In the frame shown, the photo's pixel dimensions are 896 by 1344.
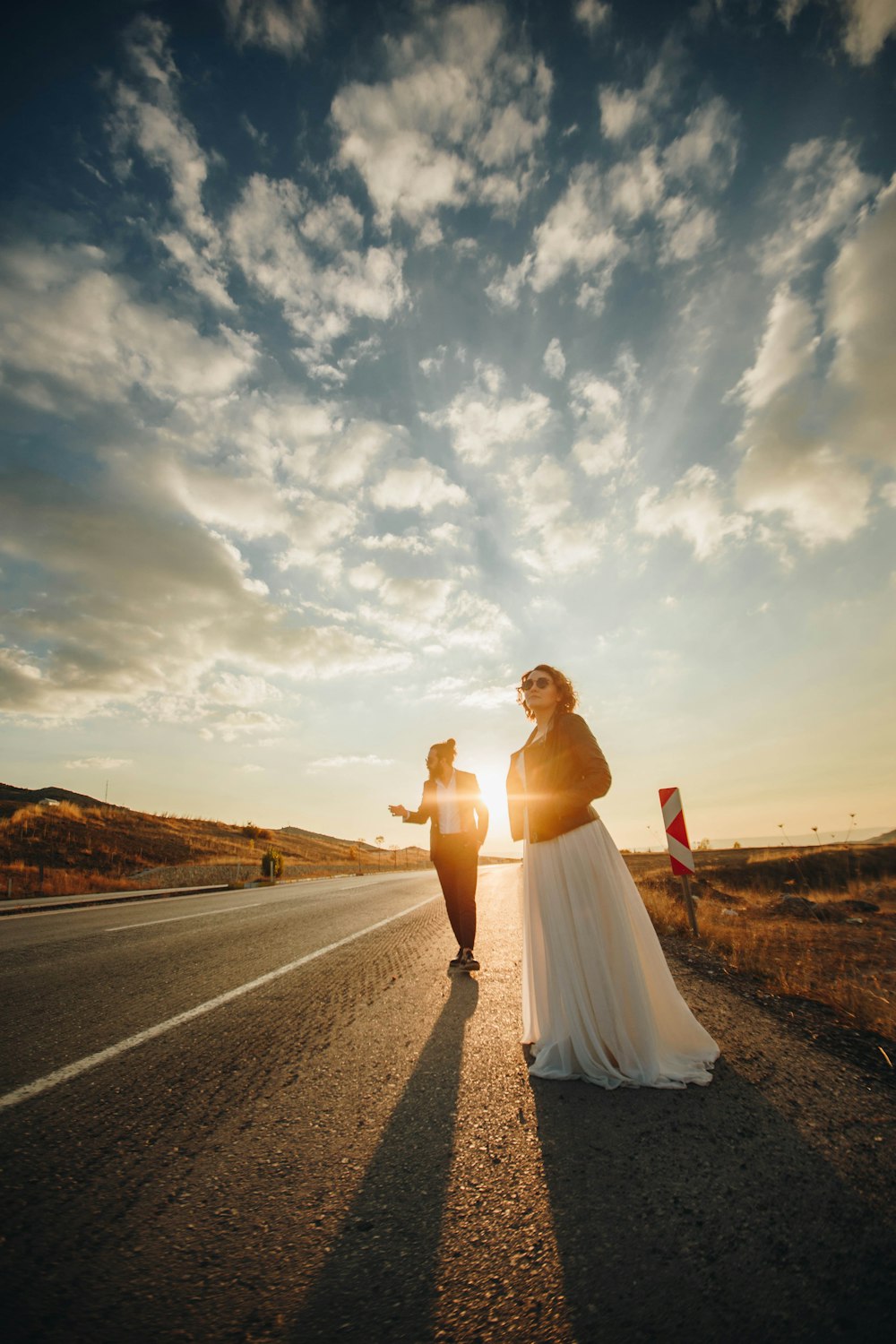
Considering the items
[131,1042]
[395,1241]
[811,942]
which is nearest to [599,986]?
[395,1241]

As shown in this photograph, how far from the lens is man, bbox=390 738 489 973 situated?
18.2 ft

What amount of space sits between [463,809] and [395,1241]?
4364 mm

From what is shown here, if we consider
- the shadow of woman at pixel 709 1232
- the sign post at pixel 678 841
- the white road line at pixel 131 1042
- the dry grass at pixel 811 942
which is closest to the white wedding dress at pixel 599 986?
the shadow of woman at pixel 709 1232

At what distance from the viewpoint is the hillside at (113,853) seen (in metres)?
22.8

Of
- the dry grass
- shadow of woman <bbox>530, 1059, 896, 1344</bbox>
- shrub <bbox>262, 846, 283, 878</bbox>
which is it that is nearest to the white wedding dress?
shadow of woman <bbox>530, 1059, 896, 1344</bbox>

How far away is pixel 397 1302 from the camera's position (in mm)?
1388

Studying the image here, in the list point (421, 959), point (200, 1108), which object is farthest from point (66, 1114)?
point (421, 959)

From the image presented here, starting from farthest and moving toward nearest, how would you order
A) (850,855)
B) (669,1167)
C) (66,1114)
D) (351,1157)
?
(850,855)
(66,1114)
(351,1157)
(669,1167)

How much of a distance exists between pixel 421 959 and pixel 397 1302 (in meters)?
4.42

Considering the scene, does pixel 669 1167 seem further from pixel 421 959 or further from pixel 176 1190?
pixel 421 959

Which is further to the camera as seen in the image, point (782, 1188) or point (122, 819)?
point (122, 819)

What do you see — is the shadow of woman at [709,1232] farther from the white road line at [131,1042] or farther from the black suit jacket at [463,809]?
the black suit jacket at [463,809]

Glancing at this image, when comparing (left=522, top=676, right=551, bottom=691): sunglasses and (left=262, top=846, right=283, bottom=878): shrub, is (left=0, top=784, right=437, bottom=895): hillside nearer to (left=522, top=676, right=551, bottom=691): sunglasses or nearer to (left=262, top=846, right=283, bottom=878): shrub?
(left=262, top=846, right=283, bottom=878): shrub

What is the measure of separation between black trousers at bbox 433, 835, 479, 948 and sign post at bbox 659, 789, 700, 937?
2.75 metres
